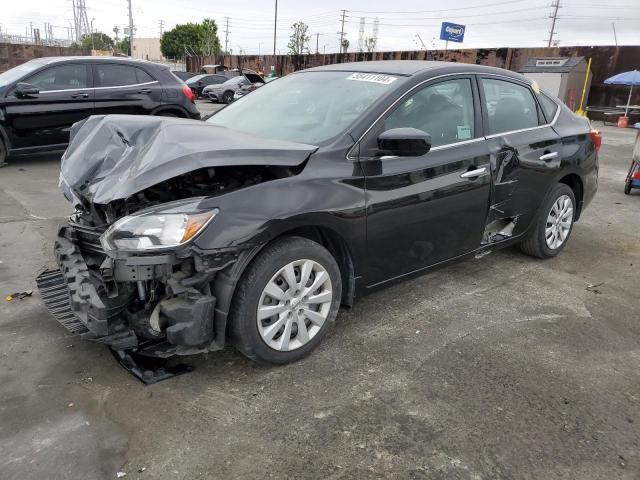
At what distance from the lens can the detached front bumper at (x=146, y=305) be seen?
2.58 m

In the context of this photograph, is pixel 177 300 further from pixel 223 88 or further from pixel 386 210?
pixel 223 88

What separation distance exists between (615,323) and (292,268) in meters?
2.46

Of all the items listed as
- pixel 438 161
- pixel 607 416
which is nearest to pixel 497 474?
pixel 607 416

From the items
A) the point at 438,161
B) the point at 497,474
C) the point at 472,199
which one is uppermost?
the point at 438,161

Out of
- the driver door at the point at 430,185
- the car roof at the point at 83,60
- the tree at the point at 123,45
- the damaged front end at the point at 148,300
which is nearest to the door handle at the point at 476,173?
the driver door at the point at 430,185

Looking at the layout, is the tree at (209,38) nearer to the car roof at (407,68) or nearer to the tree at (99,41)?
the tree at (99,41)

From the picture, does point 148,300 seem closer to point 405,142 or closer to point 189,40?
point 405,142

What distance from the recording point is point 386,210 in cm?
326

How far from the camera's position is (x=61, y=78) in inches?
317

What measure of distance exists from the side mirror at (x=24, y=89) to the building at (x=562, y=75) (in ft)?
54.9

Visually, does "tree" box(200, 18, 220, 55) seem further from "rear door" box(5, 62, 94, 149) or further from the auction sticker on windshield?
the auction sticker on windshield

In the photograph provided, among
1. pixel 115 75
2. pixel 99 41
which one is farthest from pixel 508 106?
pixel 99 41

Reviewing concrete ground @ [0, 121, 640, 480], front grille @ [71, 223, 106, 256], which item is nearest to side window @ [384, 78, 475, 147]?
concrete ground @ [0, 121, 640, 480]

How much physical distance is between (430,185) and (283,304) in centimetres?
129
